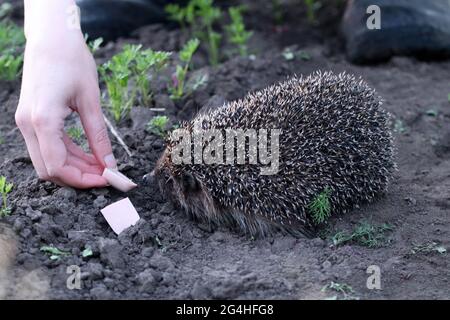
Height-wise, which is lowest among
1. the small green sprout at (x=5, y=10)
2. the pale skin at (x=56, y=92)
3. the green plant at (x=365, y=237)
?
the green plant at (x=365, y=237)

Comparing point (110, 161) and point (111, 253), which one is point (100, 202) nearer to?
point (110, 161)

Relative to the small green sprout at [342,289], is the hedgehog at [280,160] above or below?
above

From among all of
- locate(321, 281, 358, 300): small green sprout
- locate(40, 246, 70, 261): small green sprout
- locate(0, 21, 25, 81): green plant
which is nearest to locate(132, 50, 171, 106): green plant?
locate(0, 21, 25, 81): green plant

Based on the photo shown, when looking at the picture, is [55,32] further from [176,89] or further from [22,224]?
[176,89]

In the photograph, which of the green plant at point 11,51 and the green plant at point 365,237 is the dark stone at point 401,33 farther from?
the green plant at point 11,51

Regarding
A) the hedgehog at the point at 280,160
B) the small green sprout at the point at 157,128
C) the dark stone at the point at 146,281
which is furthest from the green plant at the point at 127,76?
the dark stone at the point at 146,281
